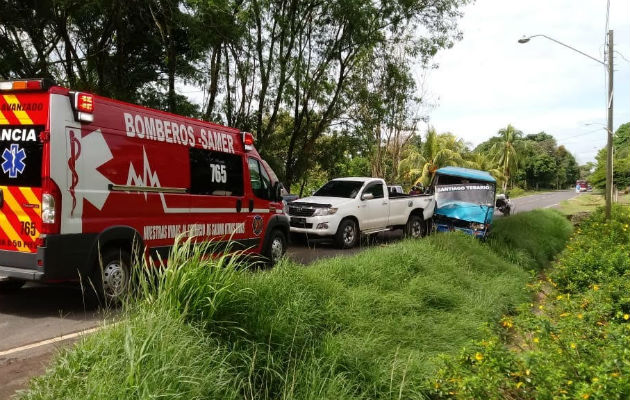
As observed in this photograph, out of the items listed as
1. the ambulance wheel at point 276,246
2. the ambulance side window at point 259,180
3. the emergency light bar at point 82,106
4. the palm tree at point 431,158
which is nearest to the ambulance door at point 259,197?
the ambulance side window at point 259,180

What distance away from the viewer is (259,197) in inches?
352

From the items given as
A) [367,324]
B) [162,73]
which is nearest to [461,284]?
[367,324]

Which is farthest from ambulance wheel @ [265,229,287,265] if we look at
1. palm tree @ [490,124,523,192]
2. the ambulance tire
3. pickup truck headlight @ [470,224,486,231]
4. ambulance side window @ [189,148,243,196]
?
palm tree @ [490,124,523,192]

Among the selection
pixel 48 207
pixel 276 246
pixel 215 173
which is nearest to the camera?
pixel 48 207

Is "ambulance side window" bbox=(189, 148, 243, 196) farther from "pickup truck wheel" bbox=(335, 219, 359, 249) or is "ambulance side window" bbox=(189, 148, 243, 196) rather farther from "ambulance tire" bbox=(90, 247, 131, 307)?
"pickup truck wheel" bbox=(335, 219, 359, 249)

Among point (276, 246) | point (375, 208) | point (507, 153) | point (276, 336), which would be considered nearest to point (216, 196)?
point (276, 246)

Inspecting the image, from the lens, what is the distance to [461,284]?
8438 millimetres

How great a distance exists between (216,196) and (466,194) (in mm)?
8835

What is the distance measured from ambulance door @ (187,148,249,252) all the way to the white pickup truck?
3.67m

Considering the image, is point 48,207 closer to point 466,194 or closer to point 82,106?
point 82,106

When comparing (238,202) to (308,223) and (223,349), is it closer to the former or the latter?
(308,223)

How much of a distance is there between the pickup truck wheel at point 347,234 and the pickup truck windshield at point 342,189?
2.66 ft

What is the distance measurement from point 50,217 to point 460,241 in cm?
841

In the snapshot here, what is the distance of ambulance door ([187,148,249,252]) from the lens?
7.36 m
